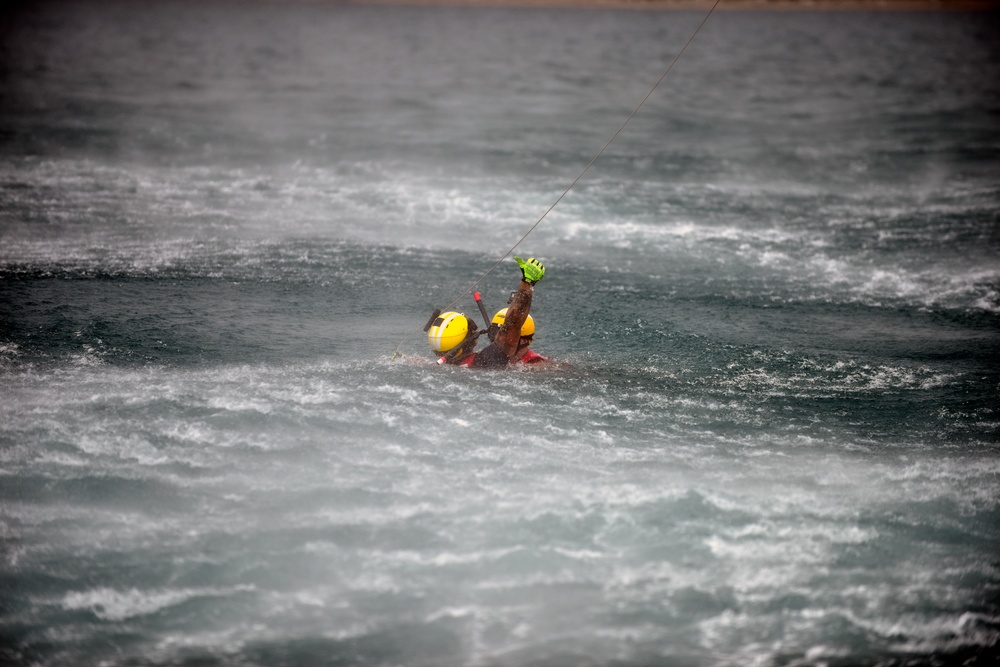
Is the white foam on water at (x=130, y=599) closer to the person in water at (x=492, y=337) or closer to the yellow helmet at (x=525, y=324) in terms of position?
the person in water at (x=492, y=337)

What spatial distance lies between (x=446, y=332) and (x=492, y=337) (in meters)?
0.61

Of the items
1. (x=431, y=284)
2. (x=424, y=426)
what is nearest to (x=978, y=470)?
(x=424, y=426)

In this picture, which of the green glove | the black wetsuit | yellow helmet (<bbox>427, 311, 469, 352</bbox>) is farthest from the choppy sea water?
the green glove

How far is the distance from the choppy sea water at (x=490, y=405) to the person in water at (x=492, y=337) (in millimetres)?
371

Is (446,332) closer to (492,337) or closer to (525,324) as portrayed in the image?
(492,337)

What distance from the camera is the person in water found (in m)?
11.4

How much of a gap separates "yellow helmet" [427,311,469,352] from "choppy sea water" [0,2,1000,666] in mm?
489

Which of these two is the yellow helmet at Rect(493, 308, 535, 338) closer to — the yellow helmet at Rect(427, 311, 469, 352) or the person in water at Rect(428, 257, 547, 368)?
the person in water at Rect(428, 257, 547, 368)

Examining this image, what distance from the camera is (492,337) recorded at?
1177 centimetres

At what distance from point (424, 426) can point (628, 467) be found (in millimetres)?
2268

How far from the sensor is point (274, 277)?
50.6ft

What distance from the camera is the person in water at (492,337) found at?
11.4 metres

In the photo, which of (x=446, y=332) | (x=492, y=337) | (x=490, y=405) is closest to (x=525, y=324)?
(x=492, y=337)

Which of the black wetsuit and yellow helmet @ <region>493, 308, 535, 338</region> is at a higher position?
yellow helmet @ <region>493, 308, 535, 338</region>
